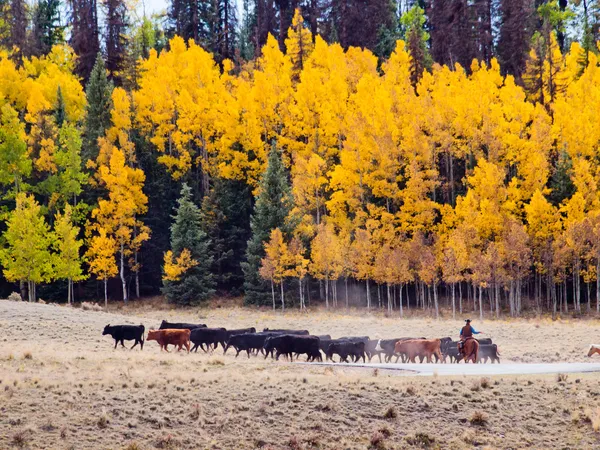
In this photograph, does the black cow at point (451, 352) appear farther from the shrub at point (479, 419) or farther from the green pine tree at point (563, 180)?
the green pine tree at point (563, 180)

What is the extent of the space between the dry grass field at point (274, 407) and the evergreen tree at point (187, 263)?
30811 millimetres

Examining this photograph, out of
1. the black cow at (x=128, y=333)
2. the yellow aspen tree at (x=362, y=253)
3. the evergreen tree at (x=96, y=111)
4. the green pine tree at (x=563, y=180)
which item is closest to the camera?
the black cow at (x=128, y=333)

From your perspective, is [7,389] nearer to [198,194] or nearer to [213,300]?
[213,300]

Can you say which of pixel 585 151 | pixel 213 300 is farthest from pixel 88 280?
pixel 585 151

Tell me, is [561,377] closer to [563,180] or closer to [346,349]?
[346,349]

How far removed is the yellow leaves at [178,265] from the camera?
55438 mm

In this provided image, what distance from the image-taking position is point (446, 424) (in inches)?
730

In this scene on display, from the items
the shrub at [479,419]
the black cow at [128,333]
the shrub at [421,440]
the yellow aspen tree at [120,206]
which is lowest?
the shrub at [421,440]

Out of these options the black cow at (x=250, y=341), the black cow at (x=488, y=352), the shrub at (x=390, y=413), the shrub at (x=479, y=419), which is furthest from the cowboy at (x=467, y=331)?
the black cow at (x=250, y=341)

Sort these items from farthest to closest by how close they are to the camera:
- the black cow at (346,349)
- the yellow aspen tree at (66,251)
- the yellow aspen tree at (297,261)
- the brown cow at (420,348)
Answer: the yellow aspen tree at (66,251), the yellow aspen tree at (297,261), the black cow at (346,349), the brown cow at (420,348)

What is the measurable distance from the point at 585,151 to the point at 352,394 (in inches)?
1567

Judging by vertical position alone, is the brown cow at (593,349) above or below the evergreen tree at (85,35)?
below

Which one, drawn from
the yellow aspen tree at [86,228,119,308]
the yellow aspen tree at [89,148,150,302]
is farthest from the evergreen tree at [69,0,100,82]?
the yellow aspen tree at [86,228,119,308]

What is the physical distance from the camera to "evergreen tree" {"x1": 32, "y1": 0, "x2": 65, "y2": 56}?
84.7 meters
